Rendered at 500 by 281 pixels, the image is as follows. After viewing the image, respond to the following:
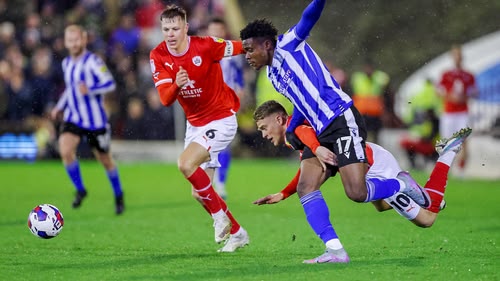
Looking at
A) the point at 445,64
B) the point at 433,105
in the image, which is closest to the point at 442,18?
the point at 445,64

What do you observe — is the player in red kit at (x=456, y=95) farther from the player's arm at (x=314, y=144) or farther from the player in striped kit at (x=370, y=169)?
the player's arm at (x=314, y=144)

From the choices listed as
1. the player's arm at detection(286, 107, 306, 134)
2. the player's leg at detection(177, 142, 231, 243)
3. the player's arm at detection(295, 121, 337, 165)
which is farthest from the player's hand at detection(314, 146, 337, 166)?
the player's leg at detection(177, 142, 231, 243)

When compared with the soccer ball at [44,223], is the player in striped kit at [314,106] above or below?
above

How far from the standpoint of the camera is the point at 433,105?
62.0 feet

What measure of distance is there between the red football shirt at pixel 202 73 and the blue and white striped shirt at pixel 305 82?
4.47 feet

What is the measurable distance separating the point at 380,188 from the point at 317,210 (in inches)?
26.7

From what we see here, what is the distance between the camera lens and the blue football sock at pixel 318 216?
7730mm

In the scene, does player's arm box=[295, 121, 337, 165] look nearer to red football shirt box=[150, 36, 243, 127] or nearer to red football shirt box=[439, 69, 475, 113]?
red football shirt box=[150, 36, 243, 127]

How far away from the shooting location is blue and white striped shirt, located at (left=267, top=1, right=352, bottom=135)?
788cm

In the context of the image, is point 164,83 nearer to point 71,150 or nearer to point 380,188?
point 380,188

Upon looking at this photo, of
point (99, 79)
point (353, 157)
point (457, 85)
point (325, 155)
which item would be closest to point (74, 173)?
point (99, 79)

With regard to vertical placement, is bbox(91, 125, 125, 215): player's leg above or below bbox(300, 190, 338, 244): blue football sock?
below

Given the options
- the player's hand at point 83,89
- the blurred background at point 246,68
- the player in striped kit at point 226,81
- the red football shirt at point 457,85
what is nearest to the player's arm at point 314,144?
the player's hand at point 83,89

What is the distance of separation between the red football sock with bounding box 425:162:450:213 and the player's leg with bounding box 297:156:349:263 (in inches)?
55.2
